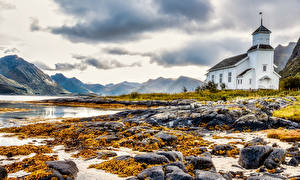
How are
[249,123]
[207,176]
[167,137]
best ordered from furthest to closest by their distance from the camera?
[249,123] → [167,137] → [207,176]

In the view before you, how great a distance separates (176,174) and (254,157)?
11.6ft

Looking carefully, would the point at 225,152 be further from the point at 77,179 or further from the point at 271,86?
the point at 271,86

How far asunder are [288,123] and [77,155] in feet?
52.5

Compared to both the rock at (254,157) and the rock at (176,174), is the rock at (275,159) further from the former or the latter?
the rock at (176,174)

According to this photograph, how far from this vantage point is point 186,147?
11516mm

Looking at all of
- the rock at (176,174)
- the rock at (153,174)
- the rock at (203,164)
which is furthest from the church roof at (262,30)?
the rock at (153,174)

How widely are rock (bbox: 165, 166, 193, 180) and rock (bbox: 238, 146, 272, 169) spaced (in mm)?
3015

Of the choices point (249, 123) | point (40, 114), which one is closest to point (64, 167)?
point (249, 123)

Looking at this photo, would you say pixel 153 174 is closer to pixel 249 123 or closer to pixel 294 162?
A: pixel 294 162

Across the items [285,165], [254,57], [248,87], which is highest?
[254,57]

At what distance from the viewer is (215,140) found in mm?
13336

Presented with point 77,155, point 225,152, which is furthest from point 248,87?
point 77,155

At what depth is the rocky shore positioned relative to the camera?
710 cm

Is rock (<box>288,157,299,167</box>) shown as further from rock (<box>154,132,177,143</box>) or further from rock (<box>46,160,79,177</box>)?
rock (<box>46,160,79,177</box>)
